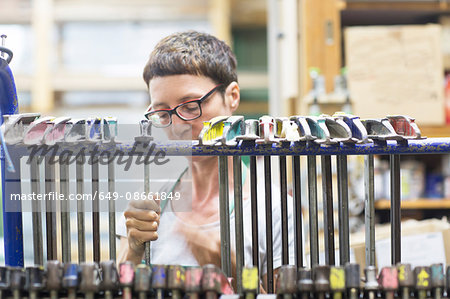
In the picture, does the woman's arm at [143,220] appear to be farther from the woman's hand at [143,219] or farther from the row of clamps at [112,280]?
the row of clamps at [112,280]

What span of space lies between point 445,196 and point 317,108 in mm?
994

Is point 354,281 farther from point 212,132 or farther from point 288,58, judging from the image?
point 288,58

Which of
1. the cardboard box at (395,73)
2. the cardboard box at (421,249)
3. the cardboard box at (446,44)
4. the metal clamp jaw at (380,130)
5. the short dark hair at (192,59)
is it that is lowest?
the cardboard box at (421,249)

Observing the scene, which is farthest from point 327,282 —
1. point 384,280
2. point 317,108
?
point 317,108

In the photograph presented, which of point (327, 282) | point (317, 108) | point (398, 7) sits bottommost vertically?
point (327, 282)

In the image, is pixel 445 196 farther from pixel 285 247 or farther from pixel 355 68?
pixel 285 247

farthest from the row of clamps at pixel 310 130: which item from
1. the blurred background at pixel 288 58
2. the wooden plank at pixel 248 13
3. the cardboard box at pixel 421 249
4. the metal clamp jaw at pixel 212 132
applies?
the wooden plank at pixel 248 13

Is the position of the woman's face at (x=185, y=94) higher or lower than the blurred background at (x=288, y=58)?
lower

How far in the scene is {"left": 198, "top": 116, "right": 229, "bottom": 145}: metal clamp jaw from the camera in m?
0.79

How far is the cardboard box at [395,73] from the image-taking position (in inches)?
93.9

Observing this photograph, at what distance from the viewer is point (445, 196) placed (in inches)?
108

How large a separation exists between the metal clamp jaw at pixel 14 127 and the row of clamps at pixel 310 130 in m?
0.29

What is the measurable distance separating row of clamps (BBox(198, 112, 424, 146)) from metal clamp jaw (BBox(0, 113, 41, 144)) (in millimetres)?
285

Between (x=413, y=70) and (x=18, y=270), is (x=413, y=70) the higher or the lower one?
the higher one
